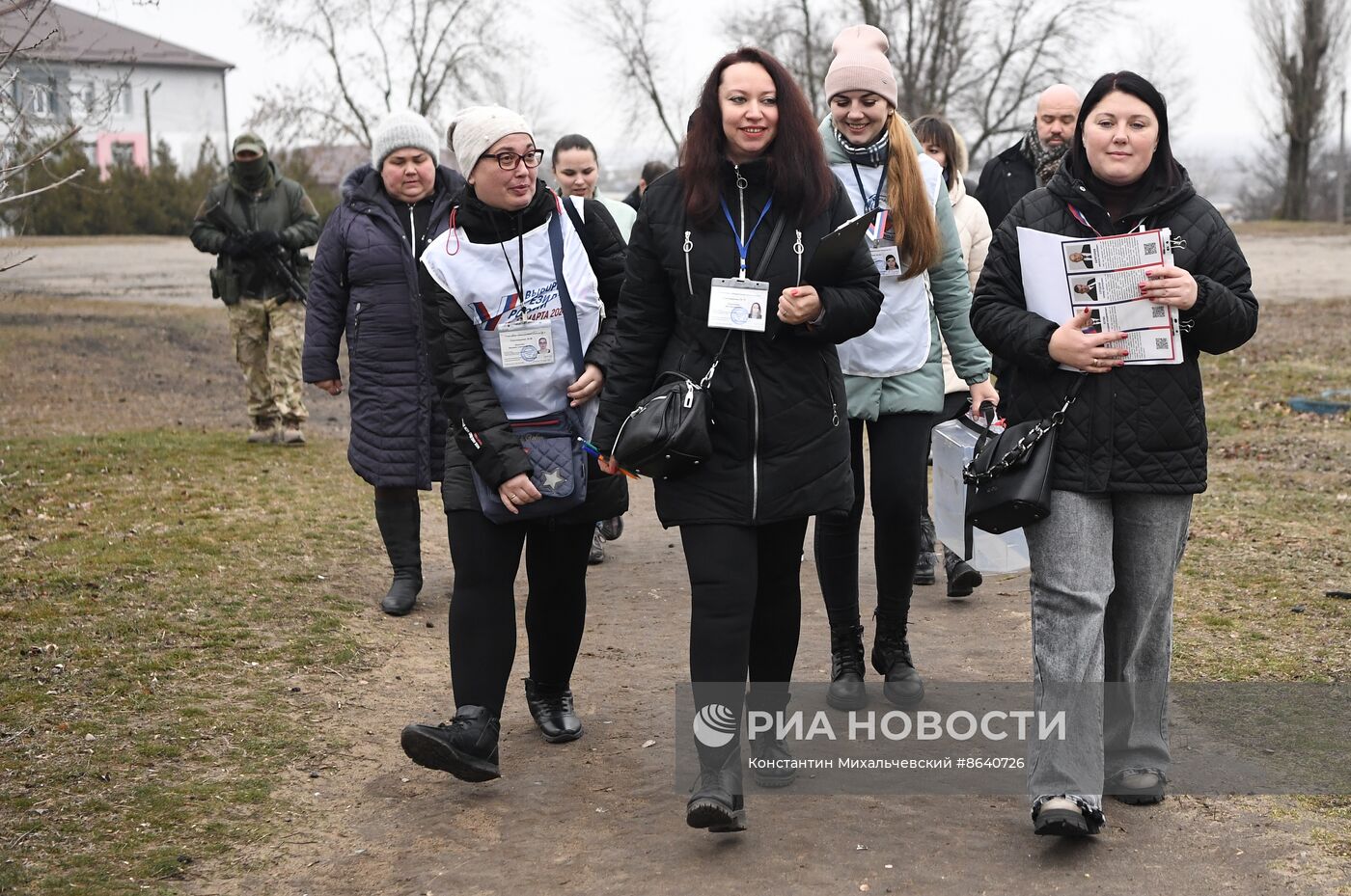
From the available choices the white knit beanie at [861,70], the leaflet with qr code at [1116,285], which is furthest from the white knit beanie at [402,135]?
the leaflet with qr code at [1116,285]

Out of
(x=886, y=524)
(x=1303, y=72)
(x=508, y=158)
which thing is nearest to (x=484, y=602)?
(x=508, y=158)

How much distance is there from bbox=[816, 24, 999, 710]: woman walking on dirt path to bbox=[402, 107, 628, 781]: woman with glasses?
0.94m

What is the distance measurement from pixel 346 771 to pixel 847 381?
2.02 meters

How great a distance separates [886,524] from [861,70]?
148 cm

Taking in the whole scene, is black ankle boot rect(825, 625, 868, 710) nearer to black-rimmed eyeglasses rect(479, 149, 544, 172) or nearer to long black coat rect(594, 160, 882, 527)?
long black coat rect(594, 160, 882, 527)

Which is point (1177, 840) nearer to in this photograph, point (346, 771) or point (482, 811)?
point (482, 811)

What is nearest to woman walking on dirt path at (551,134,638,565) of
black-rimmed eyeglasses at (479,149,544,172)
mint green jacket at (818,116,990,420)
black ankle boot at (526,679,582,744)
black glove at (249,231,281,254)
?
black ankle boot at (526,679,582,744)

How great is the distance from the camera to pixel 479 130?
4.40 m

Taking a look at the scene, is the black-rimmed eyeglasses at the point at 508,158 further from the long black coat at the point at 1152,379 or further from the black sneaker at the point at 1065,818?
the black sneaker at the point at 1065,818

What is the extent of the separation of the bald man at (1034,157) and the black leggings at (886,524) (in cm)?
225

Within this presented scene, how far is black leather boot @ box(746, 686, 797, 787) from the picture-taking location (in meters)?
4.39

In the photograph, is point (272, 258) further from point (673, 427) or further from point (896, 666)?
point (673, 427)

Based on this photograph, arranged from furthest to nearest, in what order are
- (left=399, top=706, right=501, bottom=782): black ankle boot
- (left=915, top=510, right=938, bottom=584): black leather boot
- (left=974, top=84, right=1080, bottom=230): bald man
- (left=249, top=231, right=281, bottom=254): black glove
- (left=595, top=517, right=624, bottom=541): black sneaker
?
(left=249, top=231, right=281, bottom=254): black glove, (left=595, top=517, right=624, bottom=541): black sneaker, (left=974, top=84, right=1080, bottom=230): bald man, (left=915, top=510, right=938, bottom=584): black leather boot, (left=399, top=706, right=501, bottom=782): black ankle boot

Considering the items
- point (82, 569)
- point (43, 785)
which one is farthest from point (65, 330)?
point (43, 785)
